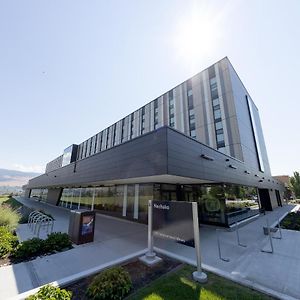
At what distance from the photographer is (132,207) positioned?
14.7 m

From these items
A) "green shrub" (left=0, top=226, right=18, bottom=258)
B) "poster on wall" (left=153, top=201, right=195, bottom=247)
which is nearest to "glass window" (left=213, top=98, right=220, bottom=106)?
"poster on wall" (left=153, top=201, right=195, bottom=247)

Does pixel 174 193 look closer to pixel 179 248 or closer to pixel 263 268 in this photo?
pixel 179 248

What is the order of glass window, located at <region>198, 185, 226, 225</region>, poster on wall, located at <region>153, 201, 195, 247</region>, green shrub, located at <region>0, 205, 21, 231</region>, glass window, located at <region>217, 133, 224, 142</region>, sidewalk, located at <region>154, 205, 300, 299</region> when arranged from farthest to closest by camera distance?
glass window, located at <region>217, 133, 224, 142</region> < glass window, located at <region>198, 185, 226, 225</region> < green shrub, located at <region>0, 205, 21, 231</region> < poster on wall, located at <region>153, 201, 195, 247</region> < sidewalk, located at <region>154, 205, 300, 299</region>

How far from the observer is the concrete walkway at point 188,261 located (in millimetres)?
4773

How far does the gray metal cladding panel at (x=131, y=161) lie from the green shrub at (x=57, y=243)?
412 centimetres

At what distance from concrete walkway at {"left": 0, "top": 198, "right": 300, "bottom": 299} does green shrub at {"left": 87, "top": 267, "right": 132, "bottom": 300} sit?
1149 millimetres

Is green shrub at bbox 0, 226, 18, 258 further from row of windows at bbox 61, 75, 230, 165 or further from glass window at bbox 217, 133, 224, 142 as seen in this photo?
glass window at bbox 217, 133, 224, 142

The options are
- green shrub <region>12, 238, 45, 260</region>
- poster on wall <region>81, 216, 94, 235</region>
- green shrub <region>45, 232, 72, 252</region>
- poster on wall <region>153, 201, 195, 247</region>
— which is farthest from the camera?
A: poster on wall <region>81, 216, 94, 235</region>

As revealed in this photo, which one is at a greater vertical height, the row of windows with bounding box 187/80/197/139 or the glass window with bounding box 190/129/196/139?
the row of windows with bounding box 187/80/197/139

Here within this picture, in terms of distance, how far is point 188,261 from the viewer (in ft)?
20.4

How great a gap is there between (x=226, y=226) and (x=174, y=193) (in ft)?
14.3

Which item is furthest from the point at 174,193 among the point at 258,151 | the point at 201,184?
the point at 258,151

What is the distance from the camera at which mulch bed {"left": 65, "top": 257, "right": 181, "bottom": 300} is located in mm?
4418

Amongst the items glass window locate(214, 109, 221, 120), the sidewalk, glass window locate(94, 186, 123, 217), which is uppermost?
glass window locate(214, 109, 221, 120)
